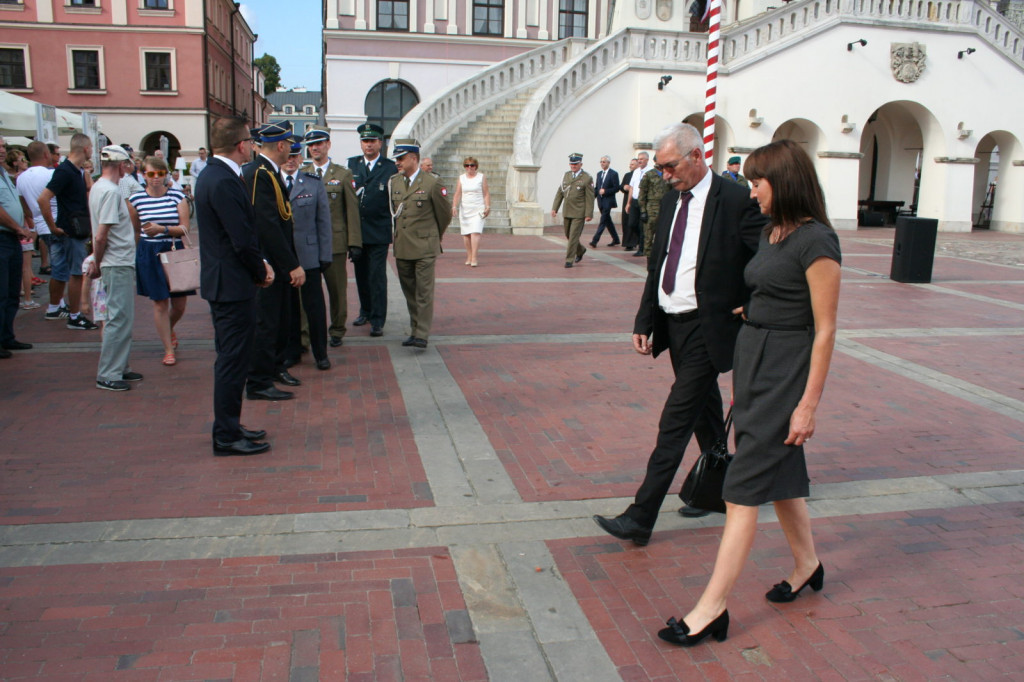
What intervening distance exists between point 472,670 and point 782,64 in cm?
2388

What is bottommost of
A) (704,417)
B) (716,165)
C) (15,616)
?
(15,616)

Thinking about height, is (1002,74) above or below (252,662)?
above

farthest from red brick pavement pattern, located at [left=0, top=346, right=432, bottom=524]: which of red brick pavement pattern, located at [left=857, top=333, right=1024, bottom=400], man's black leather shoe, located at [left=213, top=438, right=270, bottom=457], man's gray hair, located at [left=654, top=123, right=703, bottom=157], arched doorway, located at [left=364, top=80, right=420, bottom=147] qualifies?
arched doorway, located at [left=364, top=80, right=420, bottom=147]

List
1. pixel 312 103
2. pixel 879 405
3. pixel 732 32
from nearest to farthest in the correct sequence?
pixel 879 405 < pixel 732 32 < pixel 312 103

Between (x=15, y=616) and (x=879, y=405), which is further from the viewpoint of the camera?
(x=879, y=405)

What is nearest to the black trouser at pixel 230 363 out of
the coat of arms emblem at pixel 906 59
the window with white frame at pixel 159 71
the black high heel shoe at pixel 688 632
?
the black high heel shoe at pixel 688 632

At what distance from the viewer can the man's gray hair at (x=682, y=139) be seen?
385cm

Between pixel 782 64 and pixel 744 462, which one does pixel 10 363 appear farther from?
pixel 782 64

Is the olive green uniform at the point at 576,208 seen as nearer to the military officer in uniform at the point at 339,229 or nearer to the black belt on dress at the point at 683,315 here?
the military officer in uniform at the point at 339,229

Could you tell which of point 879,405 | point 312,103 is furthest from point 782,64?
point 312,103

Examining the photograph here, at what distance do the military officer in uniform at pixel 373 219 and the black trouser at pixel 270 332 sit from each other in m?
1.61

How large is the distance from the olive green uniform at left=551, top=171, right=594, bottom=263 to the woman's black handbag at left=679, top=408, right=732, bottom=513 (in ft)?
34.3

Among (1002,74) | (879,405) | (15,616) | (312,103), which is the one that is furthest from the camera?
(312,103)

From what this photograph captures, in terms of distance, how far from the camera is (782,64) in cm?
2388
